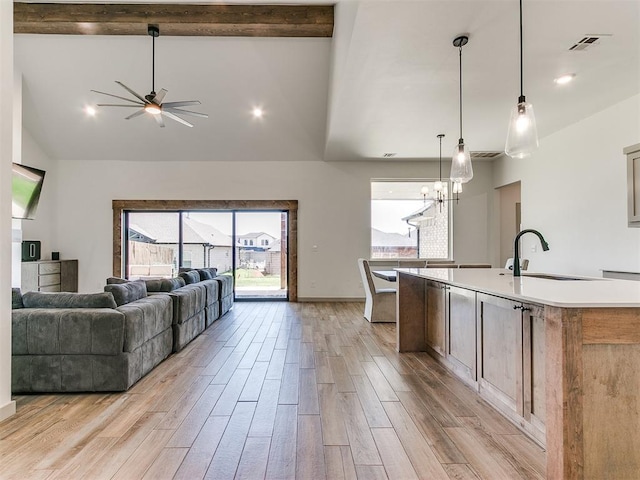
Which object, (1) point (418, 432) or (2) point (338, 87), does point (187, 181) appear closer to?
(2) point (338, 87)

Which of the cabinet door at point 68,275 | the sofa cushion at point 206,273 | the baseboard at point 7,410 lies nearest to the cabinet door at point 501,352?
the baseboard at point 7,410

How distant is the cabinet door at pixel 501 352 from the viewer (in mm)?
2184

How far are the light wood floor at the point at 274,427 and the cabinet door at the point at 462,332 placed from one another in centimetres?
16

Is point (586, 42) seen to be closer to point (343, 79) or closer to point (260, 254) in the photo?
point (343, 79)

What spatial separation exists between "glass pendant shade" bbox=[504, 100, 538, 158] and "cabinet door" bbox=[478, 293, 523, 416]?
109cm

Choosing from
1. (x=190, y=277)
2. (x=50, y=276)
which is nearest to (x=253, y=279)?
(x=190, y=277)

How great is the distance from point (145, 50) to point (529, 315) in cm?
634

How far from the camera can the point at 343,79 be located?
3.96 m

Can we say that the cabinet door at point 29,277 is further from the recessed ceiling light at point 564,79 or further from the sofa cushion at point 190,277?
the recessed ceiling light at point 564,79

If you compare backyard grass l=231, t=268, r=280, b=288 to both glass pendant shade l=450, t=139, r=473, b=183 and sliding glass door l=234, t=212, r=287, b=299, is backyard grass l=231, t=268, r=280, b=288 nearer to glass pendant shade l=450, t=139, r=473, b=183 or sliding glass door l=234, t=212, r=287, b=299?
sliding glass door l=234, t=212, r=287, b=299

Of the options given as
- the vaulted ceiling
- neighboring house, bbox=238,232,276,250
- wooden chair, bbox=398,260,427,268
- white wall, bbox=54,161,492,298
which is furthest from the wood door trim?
wooden chair, bbox=398,260,427,268

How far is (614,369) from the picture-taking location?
160 cm

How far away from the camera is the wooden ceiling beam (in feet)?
15.8

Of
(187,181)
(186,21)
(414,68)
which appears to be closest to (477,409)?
(414,68)
